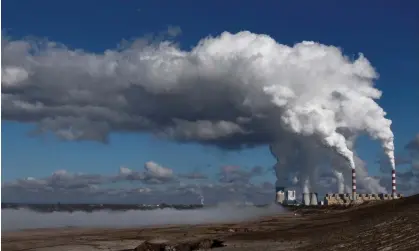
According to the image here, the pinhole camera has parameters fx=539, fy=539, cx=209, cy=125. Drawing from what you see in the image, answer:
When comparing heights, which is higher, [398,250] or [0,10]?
[0,10]

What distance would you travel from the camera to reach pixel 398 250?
117 ft

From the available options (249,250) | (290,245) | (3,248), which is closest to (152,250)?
(249,250)

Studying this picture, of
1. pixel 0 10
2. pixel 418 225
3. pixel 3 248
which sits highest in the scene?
pixel 0 10

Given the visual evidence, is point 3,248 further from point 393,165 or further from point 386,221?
point 393,165

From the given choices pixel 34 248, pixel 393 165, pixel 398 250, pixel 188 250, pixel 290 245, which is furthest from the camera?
pixel 393 165

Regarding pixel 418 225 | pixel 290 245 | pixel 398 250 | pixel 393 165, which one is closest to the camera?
pixel 398 250

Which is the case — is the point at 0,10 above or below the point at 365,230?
above

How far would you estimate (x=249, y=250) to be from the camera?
49375 mm

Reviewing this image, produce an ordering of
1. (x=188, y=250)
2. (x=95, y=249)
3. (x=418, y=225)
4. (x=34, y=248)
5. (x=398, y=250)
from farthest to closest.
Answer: (x=34, y=248) < (x=95, y=249) < (x=188, y=250) < (x=418, y=225) < (x=398, y=250)

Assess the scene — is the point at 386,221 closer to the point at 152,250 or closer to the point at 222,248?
the point at 222,248

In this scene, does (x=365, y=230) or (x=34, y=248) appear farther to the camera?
(x=34, y=248)

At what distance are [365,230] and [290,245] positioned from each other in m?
7.43

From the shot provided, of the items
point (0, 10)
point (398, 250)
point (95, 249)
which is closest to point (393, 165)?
point (95, 249)

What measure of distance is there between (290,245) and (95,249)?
984 inches
